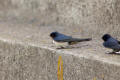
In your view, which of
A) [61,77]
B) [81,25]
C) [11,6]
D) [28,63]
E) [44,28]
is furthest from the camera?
[11,6]

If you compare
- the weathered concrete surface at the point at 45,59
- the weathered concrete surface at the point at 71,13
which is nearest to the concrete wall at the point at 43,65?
the weathered concrete surface at the point at 45,59

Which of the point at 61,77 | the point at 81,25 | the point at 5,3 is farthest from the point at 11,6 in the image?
the point at 61,77

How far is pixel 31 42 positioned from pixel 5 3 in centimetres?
241

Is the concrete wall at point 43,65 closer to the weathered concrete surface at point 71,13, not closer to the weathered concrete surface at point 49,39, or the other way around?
the weathered concrete surface at point 49,39

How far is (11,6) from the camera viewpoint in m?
7.22

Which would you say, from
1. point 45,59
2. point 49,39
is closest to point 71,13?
point 49,39

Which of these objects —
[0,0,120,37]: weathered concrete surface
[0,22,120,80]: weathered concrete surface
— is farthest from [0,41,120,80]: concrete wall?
[0,0,120,37]: weathered concrete surface

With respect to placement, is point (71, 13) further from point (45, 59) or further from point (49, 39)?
point (45, 59)

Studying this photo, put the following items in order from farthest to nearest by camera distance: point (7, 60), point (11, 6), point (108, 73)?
1. point (11, 6)
2. point (7, 60)
3. point (108, 73)

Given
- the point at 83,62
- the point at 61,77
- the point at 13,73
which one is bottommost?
the point at 13,73

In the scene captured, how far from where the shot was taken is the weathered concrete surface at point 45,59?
4.01 m

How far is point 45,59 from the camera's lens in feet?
15.3

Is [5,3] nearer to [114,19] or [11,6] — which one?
[11,6]

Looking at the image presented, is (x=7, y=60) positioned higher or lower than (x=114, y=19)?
lower
